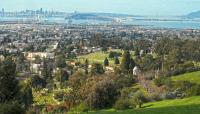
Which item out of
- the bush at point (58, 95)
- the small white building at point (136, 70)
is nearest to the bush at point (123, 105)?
the bush at point (58, 95)

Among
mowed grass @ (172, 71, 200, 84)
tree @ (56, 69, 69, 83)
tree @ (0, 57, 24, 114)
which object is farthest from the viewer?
tree @ (56, 69, 69, 83)

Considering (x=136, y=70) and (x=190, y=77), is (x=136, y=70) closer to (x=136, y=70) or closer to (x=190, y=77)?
(x=136, y=70)

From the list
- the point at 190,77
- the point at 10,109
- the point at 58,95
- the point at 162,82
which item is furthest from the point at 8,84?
the point at 190,77

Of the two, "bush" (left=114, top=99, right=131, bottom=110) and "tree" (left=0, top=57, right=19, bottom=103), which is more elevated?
"tree" (left=0, top=57, right=19, bottom=103)

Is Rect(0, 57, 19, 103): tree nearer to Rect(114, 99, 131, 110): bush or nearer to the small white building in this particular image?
Rect(114, 99, 131, 110): bush

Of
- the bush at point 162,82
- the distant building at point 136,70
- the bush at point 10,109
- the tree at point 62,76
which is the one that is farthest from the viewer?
the tree at point 62,76

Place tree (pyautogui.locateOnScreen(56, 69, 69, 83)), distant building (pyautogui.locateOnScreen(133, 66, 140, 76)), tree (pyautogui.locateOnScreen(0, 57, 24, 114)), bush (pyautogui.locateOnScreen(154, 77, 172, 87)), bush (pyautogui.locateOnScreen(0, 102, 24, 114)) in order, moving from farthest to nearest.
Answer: tree (pyautogui.locateOnScreen(56, 69, 69, 83)), distant building (pyautogui.locateOnScreen(133, 66, 140, 76)), bush (pyautogui.locateOnScreen(154, 77, 172, 87)), tree (pyautogui.locateOnScreen(0, 57, 24, 114)), bush (pyautogui.locateOnScreen(0, 102, 24, 114))

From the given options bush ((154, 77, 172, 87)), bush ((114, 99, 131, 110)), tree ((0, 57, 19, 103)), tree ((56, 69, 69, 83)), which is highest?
tree ((0, 57, 19, 103))

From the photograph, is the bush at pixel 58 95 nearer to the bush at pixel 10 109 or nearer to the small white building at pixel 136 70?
the small white building at pixel 136 70

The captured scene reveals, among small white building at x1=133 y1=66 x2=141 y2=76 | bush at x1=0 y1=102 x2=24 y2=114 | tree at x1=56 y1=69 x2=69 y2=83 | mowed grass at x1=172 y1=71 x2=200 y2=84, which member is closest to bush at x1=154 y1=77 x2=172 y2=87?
mowed grass at x1=172 y1=71 x2=200 y2=84

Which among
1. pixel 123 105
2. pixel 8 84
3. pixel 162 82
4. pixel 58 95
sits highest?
pixel 8 84

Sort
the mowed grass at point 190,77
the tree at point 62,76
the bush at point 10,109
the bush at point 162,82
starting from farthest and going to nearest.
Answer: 1. the tree at point 62,76
2. the mowed grass at point 190,77
3. the bush at point 162,82
4. the bush at point 10,109
